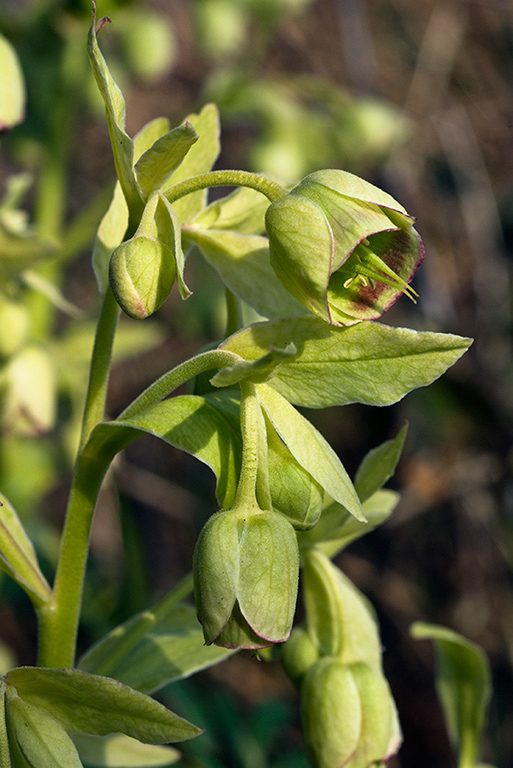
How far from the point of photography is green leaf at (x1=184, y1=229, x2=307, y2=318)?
656 millimetres

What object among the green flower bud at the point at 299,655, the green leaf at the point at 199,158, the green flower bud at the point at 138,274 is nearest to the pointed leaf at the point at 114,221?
the green leaf at the point at 199,158

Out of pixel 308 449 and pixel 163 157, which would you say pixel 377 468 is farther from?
pixel 163 157

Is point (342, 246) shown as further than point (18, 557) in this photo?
No

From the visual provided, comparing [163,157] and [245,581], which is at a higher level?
[163,157]

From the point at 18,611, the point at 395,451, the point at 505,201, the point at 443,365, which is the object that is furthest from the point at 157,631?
the point at 505,201

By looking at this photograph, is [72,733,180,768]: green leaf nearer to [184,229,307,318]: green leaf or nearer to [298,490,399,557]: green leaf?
[298,490,399,557]: green leaf

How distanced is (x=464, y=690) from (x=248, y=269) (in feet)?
1.94

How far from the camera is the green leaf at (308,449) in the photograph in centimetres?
55

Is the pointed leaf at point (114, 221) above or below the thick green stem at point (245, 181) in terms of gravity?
below

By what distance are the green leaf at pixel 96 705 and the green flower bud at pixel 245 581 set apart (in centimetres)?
8

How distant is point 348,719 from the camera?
2.31 feet

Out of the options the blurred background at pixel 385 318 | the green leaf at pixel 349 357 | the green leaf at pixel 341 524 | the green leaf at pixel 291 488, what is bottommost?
the blurred background at pixel 385 318

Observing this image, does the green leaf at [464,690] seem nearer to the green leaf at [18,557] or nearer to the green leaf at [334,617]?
the green leaf at [334,617]

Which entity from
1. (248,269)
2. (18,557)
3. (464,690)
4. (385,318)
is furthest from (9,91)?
(385,318)
